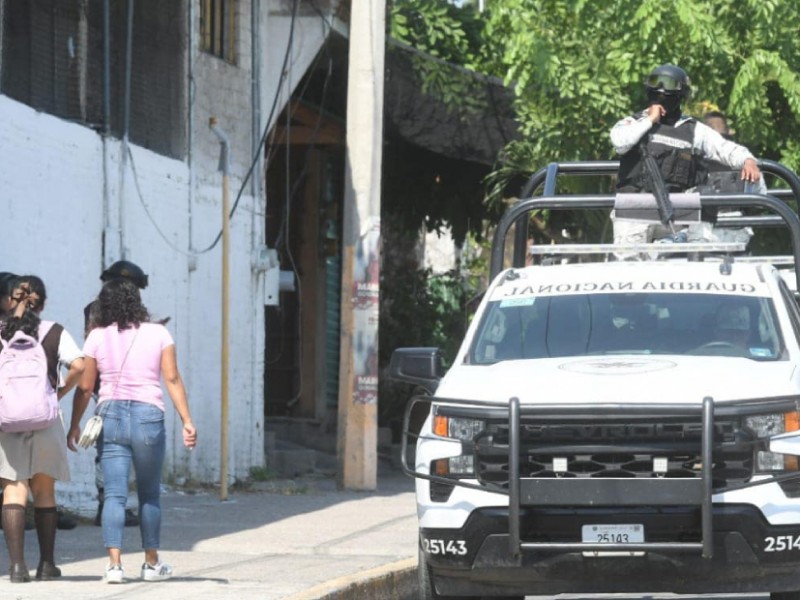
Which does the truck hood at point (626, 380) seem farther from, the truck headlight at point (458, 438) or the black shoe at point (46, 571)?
the black shoe at point (46, 571)

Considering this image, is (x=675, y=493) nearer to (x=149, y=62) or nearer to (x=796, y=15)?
(x=149, y=62)

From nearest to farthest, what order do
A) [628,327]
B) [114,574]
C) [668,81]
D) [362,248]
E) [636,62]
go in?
[628,327] < [114,574] < [668,81] < [362,248] < [636,62]

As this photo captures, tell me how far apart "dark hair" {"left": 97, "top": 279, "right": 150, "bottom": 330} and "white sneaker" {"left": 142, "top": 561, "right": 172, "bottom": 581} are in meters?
1.30

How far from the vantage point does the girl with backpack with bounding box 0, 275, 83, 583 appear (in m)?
10.4

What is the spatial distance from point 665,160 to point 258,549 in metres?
3.58

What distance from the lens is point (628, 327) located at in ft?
31.4

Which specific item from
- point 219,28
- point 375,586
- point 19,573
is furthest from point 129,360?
point 219,28

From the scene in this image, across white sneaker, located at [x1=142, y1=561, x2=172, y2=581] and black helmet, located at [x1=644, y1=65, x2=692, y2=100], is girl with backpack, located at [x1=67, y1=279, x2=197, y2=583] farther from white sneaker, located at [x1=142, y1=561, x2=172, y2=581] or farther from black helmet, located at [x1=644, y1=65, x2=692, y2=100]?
black helmet, located at [x1=644, y1=65, x2=692, y2=100]

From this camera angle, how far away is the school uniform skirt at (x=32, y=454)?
10.4m

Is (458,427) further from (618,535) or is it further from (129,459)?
(129,459)

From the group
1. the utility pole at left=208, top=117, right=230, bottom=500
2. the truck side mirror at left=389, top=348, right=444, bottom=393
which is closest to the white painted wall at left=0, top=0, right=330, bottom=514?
the utility pole at left=208, top=117, right=230, bottom=500

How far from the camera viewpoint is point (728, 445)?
26.9 feet

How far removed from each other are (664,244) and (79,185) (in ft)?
19.8

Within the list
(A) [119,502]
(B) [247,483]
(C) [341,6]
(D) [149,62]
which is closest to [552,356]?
(A) [119,502]
